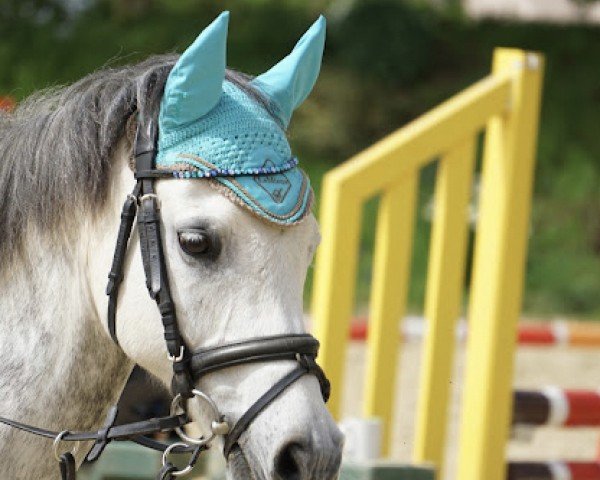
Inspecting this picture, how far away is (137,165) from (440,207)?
191 cm

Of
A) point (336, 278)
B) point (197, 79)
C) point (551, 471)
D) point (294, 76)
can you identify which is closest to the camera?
point (197, 79)

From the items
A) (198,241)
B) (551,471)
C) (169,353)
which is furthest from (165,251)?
(551,471)

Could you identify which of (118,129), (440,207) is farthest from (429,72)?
(118,129)

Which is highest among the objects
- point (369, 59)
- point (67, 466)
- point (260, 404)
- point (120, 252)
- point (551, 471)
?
point (369, 59)

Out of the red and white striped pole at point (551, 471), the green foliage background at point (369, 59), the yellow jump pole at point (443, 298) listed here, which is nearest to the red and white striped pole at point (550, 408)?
the red and white striped pole at point (551, 471)

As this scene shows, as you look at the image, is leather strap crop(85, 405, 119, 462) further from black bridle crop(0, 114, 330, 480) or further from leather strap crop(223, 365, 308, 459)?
leather strap crop(223, 365, 308, 459)

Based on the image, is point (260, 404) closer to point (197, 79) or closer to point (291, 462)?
point (291, 462)

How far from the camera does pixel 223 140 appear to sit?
7.63 feet

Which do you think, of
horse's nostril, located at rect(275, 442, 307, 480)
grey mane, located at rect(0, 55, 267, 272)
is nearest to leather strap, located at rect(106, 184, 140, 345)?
grey mane, located at rect(0, 55, 267, 272)

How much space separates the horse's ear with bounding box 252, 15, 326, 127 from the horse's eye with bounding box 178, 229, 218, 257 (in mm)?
367

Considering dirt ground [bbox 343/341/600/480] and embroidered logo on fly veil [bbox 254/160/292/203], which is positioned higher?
embroidered logo on fly veil [bbox 254/160/292/203]

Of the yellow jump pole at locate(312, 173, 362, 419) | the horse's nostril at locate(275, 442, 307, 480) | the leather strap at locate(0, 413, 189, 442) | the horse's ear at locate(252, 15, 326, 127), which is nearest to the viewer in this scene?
the horse's nostril at locate(275, 442, 307, 480)

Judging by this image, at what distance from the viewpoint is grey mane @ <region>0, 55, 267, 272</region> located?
2396mm

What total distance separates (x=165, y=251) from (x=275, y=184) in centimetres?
25
